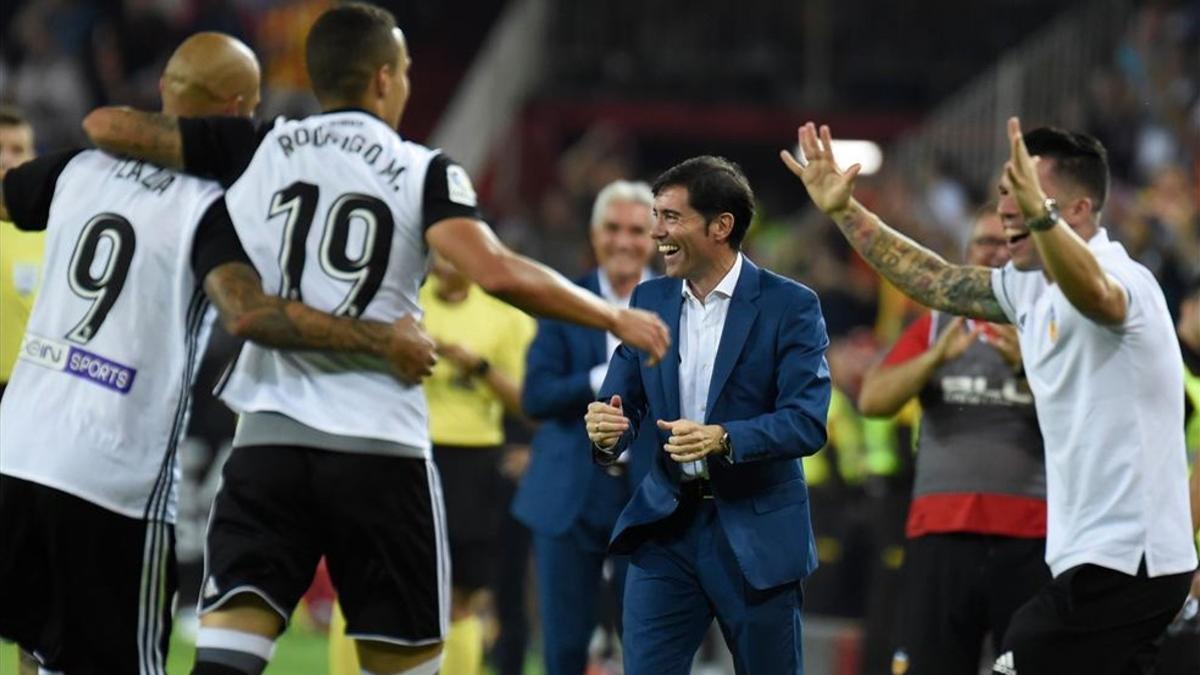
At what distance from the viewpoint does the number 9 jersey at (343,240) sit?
Result: 6.16m

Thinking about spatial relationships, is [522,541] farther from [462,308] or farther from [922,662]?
[922,662]

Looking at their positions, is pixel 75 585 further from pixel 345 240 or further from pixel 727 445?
pixel 727 445

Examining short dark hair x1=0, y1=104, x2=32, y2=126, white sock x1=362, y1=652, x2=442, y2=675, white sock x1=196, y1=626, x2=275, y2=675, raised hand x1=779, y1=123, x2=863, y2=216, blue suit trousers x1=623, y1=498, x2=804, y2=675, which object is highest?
short dark hair x1=0, y1=104, x2=32, y2=126

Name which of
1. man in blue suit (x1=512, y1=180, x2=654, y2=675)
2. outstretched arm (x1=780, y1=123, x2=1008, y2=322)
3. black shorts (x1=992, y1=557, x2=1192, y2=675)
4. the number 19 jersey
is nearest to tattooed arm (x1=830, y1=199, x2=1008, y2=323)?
outstretched arm (x1=780, y1=123, x2=1008, y2=322)

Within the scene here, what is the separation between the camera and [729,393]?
22.5ft

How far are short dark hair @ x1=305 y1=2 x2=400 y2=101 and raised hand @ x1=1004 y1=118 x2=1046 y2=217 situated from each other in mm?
1857

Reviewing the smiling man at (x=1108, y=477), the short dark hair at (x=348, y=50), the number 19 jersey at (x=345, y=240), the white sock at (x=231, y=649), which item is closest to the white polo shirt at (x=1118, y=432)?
the smiling man at (x=1108, y=477)

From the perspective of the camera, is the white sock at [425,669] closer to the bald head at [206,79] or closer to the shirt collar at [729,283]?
the shirt collar at [729,283]

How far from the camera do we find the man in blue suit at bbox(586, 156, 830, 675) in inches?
265

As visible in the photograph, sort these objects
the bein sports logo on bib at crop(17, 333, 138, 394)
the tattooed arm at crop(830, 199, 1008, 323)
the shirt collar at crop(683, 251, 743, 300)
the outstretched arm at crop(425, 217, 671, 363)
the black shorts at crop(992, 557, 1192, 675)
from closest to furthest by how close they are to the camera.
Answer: the outstretched arm at crop(425, 217, 671, 363), the black shorts at crop(992, 557, 1192, 675), the bein sports logo on bib at crop(17, 333, 138, 394), the tattooed arm at crop(830, 199, 1008, 323), the shirt collar at crop(683, 251, 743, 300)

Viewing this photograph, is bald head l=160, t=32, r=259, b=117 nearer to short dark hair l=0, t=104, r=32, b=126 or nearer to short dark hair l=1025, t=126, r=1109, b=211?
short dark hair l=0, t=104, r=32, b=126

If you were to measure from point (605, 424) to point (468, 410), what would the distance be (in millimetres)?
3620

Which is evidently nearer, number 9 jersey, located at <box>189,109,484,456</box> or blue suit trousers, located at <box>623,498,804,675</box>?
number 9 jersey, located at <box>189,109,484,456</box>

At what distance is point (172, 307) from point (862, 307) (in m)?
12.4
